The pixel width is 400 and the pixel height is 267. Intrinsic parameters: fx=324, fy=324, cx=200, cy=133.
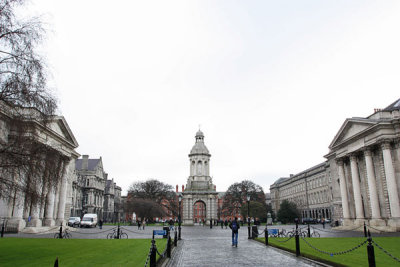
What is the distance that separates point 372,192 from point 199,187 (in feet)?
158

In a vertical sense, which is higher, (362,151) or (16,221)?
(362,151)

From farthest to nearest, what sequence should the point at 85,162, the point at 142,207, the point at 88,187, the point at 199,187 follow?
the point at 85,162
the point at 88,187
the point at 199,187
the point at 142,207

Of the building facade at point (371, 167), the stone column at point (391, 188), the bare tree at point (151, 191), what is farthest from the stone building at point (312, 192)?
the stone column at point (391, 188)

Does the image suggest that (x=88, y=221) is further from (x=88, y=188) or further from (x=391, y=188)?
(x=391, y=188)

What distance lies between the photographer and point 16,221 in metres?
31.5

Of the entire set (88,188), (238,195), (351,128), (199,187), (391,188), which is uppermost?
(351,128)

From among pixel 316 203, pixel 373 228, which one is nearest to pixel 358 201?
pixel 373 228

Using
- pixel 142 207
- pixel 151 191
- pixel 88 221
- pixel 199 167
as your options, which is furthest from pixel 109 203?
pixel 88 221

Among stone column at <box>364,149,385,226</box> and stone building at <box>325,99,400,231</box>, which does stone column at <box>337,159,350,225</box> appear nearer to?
stone building at <box>325,99,400,231</box>

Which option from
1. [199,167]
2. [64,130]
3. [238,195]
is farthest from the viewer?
[238,195]

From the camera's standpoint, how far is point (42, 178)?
47.8ft

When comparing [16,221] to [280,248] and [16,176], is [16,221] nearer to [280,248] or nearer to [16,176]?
[16,176]

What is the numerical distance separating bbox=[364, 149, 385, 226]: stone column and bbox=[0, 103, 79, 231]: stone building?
1264 inches

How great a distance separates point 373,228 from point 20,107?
1367 inches
